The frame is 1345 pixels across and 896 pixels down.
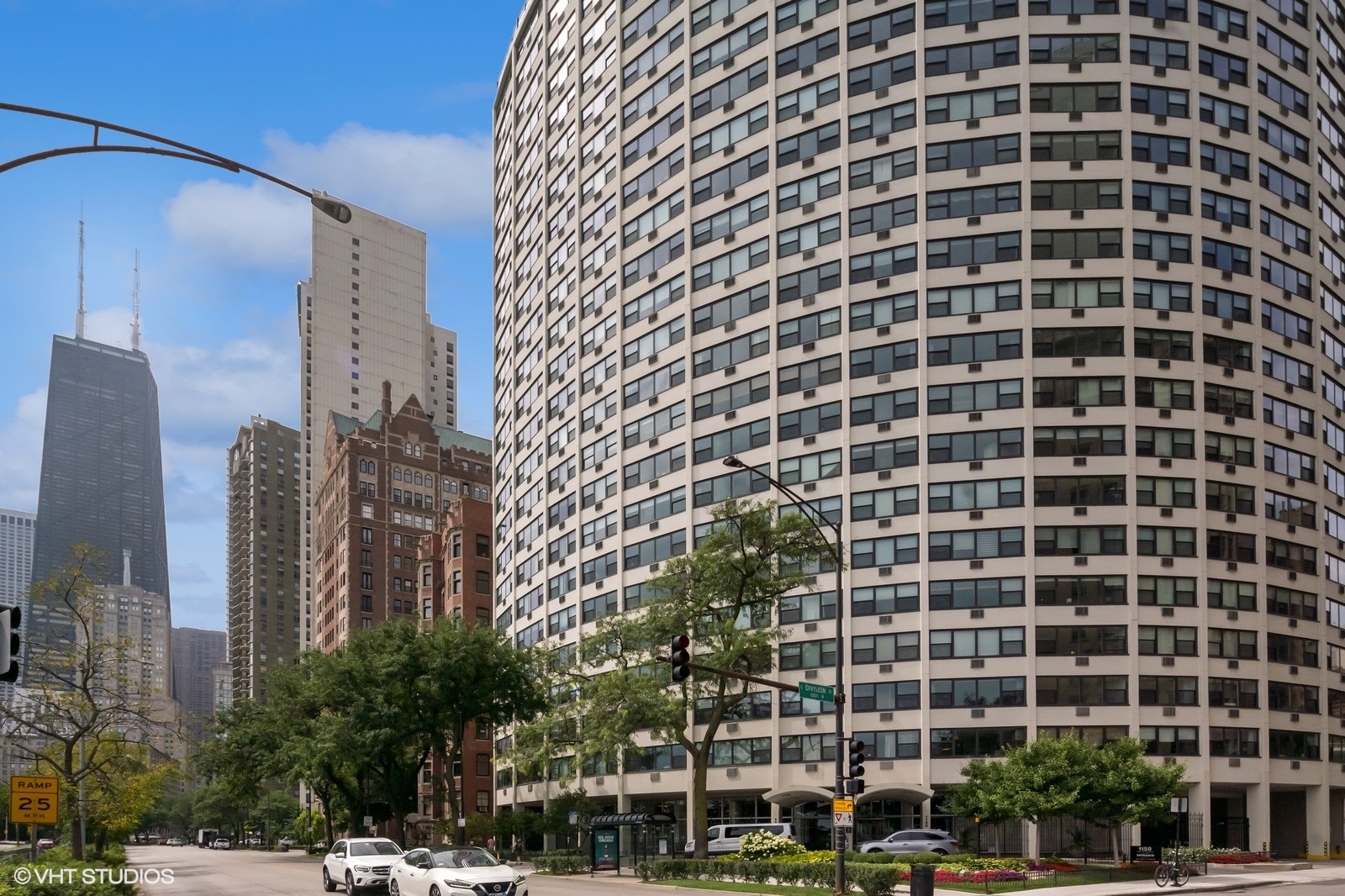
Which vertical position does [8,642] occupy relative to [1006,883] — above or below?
above

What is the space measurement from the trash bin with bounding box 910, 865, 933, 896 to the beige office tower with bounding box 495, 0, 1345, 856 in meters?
37.1

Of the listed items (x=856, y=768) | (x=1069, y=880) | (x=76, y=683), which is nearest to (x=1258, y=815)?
(x=1069, y=880)


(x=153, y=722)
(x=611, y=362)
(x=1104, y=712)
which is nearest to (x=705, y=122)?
(x=611, y=362)

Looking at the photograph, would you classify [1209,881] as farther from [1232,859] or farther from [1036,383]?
[1036,383]

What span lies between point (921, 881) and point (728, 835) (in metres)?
35.8

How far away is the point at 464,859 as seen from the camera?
31.6 metres

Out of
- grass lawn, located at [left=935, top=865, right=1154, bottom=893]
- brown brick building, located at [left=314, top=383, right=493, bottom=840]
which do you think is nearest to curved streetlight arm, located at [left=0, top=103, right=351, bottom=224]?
grass lawn, located at [left=935, top=865, right=1154, bottom=893]

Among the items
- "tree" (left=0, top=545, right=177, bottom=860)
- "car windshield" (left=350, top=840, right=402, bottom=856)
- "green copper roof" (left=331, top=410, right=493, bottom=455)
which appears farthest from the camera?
"green copper roof" (left=331, top=410, right=493, bottom=455)

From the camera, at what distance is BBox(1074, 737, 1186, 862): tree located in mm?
49531

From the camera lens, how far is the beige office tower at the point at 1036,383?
6681 cm

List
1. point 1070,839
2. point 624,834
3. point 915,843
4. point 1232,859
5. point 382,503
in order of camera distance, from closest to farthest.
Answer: point 915,843 → point 1232,859 → point 1070,839 → point 624,834 → point 382,503

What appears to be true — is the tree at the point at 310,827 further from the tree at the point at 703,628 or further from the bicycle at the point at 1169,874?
the bicycle at the point at 1169,874

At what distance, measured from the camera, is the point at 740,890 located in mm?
41125

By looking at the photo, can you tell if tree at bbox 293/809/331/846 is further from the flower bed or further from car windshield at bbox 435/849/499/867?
car windshield at bbox 435/849/499/867
